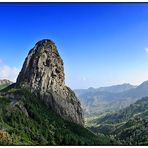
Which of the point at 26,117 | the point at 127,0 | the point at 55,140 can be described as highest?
the point at 127,0

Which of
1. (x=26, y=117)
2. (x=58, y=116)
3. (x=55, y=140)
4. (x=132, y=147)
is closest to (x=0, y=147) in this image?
(x=132, y=147)

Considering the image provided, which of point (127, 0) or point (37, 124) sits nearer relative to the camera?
point (127, 0)

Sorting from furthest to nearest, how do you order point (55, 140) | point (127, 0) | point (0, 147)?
point (55, 140), point (127, 0), point (0, 147)

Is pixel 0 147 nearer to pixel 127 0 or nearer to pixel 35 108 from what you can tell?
pixel 127 0

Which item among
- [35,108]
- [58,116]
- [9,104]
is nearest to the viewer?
[9,104]

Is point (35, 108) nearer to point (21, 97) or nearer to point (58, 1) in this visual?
point (21, 97)

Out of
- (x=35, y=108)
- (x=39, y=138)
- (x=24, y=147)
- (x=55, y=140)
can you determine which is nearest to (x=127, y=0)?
(x=24, y=147)

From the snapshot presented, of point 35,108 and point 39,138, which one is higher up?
point 35,108
